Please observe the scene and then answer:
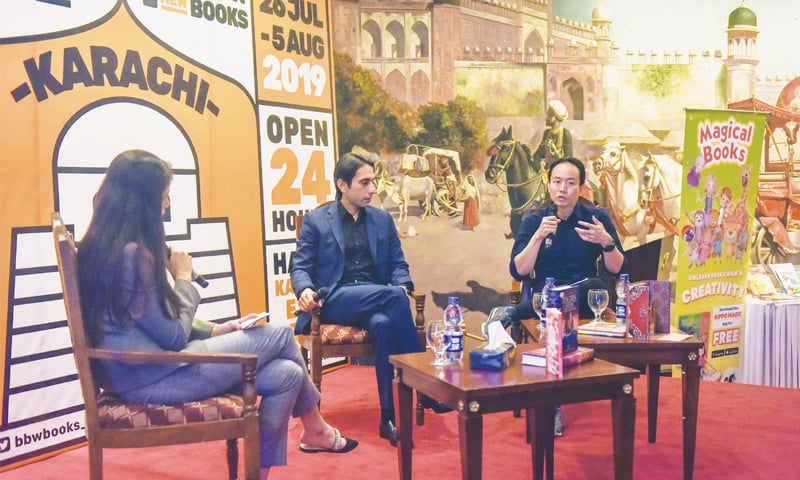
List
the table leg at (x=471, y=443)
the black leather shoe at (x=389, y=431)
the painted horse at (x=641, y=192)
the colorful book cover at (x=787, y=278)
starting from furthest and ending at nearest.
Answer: the painted horse at (x=641, y=192) → the colorful book cover at (x=787, y=278) → the black leather shoe at (x=389, y=431) → the table leg at (x=471, y=443)

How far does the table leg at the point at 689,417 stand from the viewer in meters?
2.86

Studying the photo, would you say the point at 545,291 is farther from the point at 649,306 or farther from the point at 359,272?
the point at 359,272

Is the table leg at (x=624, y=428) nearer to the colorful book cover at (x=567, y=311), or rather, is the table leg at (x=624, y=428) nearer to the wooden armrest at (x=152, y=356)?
the colorful book cover at (x=567, y=311)

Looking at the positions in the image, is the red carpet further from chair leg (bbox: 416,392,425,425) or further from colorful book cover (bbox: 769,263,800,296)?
colorful book cover (bbox: 769,263,800,296)

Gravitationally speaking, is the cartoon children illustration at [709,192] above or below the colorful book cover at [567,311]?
above

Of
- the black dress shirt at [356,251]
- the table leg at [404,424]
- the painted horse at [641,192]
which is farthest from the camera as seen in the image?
the painted horse at [641,192]

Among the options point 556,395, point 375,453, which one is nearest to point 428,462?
point 375,453

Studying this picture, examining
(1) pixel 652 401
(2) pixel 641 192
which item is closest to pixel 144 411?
(1) pixel 652 401

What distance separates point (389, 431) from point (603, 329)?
3.44 feet

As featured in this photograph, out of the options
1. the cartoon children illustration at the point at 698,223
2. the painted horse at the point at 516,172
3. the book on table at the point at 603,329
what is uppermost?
the painted horse at the point at 516,172

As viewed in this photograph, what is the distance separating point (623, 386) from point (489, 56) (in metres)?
3.50

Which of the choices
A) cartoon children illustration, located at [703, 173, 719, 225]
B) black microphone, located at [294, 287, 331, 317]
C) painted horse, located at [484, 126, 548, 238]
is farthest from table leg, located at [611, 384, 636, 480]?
painted horse, located at [484, 126, 548, 238]

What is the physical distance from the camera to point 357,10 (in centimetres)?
515

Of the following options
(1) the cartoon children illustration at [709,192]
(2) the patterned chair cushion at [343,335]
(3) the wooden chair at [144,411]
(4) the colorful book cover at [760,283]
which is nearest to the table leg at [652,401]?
(2) the patterned chair cushion at [343,335]
